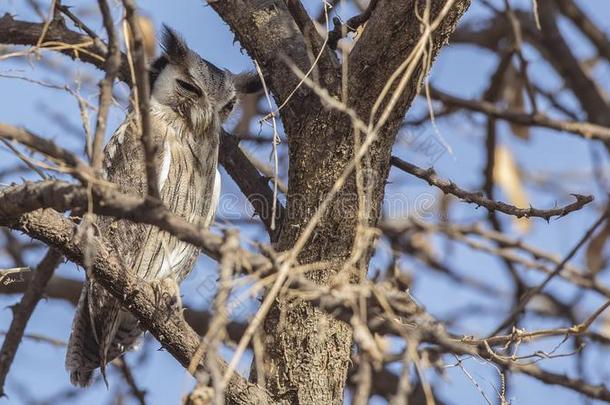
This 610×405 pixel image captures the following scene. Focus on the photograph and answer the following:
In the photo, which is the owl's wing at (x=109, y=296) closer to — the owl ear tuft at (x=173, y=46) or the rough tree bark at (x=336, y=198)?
the owl ear tuft at (x=173, y=46)

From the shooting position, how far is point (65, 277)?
4137mm

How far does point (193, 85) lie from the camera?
143 inches

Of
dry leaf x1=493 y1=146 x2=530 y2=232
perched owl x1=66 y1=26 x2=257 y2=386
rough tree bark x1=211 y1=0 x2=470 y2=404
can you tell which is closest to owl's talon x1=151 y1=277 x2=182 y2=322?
rough tree bark x1=211 y1=0 x2=470 y2=404

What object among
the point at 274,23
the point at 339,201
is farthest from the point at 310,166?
the point at 274,23

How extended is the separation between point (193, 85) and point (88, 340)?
1.09 m

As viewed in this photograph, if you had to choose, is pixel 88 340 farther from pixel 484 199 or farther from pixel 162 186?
pixel 484 199

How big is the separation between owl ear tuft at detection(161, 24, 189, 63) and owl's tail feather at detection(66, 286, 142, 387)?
1.09m

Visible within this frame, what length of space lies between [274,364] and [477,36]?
2960 mm

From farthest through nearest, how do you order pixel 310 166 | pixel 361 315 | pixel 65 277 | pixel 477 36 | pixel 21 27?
pixel 477 36 < pixel 65 277 < pixel 21 27 < pixel 310 166 < pixel 361 315

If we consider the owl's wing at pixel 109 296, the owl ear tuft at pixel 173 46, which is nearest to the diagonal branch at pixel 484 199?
the owl's wing at pixel 109 296

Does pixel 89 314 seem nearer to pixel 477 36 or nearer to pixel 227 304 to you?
pixel 227 304

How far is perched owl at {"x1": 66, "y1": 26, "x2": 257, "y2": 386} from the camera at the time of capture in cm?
336

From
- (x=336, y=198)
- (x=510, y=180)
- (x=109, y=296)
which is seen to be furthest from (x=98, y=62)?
(x=510, y=180)

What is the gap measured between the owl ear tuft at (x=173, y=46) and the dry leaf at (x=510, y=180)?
209 centimetres
